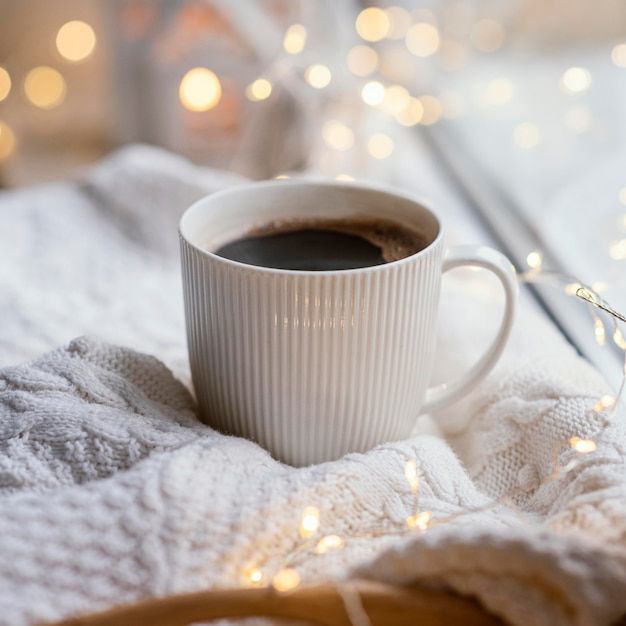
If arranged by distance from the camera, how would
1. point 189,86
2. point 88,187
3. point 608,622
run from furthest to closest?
point 189,86, point 88,187, point 608,622

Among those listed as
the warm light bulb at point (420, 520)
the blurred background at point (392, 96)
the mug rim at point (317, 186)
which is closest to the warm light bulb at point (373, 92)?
the blurred background at point (392, 96)

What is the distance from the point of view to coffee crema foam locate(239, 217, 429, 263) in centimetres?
56

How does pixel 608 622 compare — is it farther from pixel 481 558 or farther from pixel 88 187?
pixel 88 187

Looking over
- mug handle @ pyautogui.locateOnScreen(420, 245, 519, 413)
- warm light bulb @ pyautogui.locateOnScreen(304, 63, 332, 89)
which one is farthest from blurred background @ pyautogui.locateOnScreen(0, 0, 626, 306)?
mug handle @ pyautogui.locateOnScreen(420, 245, 519, 413)

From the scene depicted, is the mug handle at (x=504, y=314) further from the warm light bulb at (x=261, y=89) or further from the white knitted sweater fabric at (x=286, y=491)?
the warm light bulb at (x=261, y=89)

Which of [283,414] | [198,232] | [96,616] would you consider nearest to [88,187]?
[198,232]

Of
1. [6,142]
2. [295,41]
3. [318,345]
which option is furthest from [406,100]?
[6,142]

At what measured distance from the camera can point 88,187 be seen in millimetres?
863

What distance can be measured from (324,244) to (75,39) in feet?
4.78

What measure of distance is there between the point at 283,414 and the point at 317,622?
0.16 meters

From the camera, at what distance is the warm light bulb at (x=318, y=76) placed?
0.95 metres

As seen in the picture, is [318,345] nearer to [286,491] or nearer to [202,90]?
[286,491]

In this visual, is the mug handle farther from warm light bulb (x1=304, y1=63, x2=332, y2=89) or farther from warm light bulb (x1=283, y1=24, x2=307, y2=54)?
warm light bulb (x1=283, y1=24, x2=307, y2=54)

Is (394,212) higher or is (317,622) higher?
(394,212)
